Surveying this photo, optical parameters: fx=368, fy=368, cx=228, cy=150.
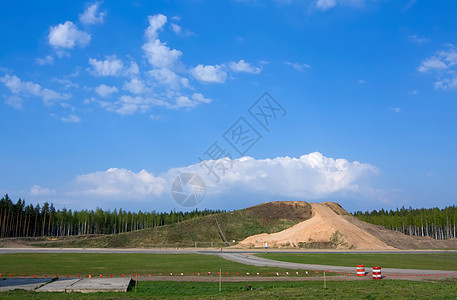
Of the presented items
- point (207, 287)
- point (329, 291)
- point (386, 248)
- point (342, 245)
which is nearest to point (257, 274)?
point (207, 287)

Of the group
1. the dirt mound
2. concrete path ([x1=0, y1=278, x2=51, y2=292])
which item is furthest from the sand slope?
concrete path ([x1=0, y1=278, x2=51, y2=292])

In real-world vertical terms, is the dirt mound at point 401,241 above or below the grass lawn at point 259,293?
below

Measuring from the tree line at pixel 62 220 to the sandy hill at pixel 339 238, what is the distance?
74050 mm

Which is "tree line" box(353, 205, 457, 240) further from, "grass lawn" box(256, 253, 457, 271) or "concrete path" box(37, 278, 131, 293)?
"concrete path" box(37, 278, 131, 293)

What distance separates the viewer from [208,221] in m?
126

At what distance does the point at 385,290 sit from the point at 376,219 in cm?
15287

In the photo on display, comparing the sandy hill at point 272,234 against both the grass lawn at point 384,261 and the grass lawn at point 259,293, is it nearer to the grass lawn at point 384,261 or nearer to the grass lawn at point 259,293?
the grass lawn at point 384,261

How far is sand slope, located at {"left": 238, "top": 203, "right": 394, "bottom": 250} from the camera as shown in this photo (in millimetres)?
→ 93562

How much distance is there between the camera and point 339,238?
9425 centimetres

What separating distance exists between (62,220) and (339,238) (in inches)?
4288

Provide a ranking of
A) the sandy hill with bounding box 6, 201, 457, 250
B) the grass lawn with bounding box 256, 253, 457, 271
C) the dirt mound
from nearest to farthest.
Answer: the grass lawn with bounding box 256, 253, 457, 271 → the sandy hill with bounding box 6, 201, 457, 250 → the dirt mound

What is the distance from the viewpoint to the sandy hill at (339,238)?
309 feet

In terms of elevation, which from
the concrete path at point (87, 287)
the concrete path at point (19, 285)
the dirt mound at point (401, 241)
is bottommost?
the dirt mound at point (401, 241)

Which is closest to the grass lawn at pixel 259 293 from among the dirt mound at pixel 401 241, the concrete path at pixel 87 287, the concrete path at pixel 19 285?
the concrete path at pixel 87 287
